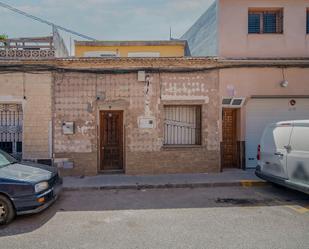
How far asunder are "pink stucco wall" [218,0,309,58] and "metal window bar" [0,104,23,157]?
24.4ft

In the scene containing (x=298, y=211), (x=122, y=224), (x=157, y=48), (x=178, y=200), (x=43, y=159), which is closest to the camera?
(x=122, y=224)

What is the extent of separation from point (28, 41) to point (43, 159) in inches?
161

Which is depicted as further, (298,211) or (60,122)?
(60,122)

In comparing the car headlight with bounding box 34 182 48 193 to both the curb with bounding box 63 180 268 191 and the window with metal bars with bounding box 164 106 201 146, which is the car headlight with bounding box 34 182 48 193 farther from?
the window with metal bars with bounding box 164 106 201 146

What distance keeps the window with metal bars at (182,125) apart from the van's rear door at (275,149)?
8.17 feet

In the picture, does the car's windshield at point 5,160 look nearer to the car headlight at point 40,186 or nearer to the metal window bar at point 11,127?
the car headlight at point 40,186

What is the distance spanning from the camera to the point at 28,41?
28.1 ft

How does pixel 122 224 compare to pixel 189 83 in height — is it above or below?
below

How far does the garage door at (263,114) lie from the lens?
907 centimetres

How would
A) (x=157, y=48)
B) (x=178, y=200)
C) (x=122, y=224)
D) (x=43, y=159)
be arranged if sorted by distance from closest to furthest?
1. (x=122, y=224)
2. (x=178, y=200)
3. (x=43, y=159)
4. (x=157, y=48)

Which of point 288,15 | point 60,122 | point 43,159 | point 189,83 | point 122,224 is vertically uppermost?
point 288,15

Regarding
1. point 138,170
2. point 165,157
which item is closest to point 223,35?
point 165,157

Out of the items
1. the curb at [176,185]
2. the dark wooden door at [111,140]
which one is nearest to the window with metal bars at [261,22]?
the curb at [176,185]

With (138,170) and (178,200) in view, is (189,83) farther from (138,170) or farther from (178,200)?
(178,200)
